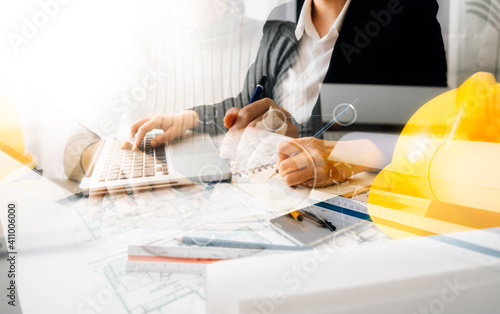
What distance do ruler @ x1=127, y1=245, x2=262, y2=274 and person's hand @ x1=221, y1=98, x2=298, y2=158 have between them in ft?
0.91

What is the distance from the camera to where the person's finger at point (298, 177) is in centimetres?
46

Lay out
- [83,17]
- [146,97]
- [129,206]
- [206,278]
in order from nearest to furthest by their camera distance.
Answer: [206,278] → [129,206] → [83,17] → [146,97]

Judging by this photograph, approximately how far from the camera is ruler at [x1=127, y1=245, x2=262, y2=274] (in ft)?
0.92

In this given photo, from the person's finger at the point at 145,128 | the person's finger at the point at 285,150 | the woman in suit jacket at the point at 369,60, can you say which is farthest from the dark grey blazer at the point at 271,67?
the person's finger at the point at 285,150

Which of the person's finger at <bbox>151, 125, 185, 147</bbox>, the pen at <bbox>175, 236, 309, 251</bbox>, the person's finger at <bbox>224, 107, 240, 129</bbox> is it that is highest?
the person's finger at <bbox>224, 107, 240, 129</bbox>

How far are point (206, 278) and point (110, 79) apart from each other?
1.97 ft

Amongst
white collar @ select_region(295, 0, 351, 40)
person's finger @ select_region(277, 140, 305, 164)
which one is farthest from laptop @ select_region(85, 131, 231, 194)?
white collar @ select_region(295, 0, 351, 40)

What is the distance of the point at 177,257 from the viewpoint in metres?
0.29

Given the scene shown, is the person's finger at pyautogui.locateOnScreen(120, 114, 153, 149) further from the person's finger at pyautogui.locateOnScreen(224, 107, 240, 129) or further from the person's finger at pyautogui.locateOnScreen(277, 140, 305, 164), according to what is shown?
the person's finger at pyautogui.locateOnScreen(277, 140, 305, 164)

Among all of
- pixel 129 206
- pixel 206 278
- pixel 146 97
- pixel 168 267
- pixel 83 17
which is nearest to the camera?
pixel 206 278

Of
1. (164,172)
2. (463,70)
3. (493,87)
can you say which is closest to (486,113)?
(493,87)

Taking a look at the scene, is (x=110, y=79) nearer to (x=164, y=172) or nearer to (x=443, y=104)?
(x=164, y=172)

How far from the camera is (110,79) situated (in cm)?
63

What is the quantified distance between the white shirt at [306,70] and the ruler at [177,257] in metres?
0.55
